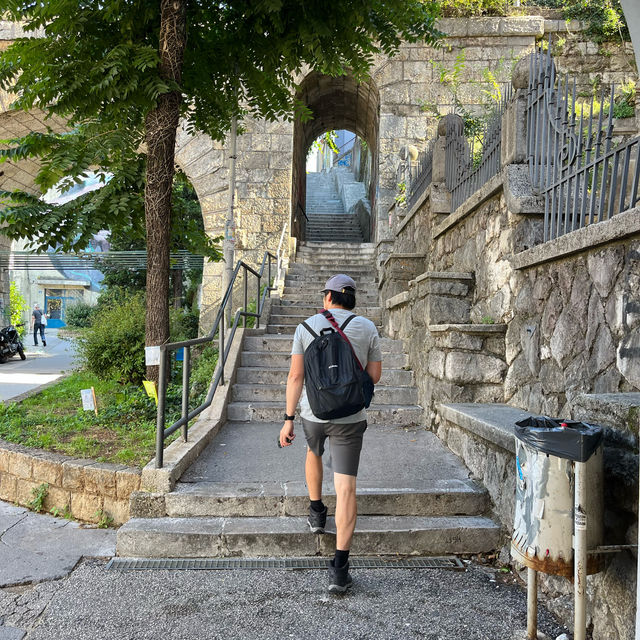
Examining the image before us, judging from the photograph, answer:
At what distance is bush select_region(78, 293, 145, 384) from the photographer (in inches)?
273

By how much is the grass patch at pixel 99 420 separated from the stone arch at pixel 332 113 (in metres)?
5.91

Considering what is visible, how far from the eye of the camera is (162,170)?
4918 mm

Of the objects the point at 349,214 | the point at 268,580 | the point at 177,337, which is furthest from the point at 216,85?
the point at 349,214

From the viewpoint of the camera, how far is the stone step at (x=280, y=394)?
5637 millimetres

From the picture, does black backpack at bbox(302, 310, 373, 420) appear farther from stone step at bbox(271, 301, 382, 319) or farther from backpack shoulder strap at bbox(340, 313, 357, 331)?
stone step at bbox(271, 301, 382, 319)

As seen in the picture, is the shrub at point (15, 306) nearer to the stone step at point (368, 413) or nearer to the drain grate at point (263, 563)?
the stone step at point (368, 413)

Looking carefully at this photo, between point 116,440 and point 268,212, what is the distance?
23.0ft

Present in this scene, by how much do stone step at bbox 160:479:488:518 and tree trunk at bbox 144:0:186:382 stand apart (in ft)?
6.60

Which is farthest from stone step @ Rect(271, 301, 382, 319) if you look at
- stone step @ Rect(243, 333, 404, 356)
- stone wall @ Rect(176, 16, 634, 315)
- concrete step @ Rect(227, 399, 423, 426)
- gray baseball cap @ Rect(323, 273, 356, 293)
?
gray baseball cap @ Rect(323, 273, 356, 293)

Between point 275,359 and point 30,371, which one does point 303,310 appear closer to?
point 275,359

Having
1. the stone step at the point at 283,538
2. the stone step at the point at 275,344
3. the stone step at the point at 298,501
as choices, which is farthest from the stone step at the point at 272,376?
the stone step at the point at 283,538

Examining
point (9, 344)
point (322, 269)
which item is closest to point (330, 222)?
point (322, 269)

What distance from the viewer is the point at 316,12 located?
186 inches

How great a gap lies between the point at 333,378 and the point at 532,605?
1.34 metres
